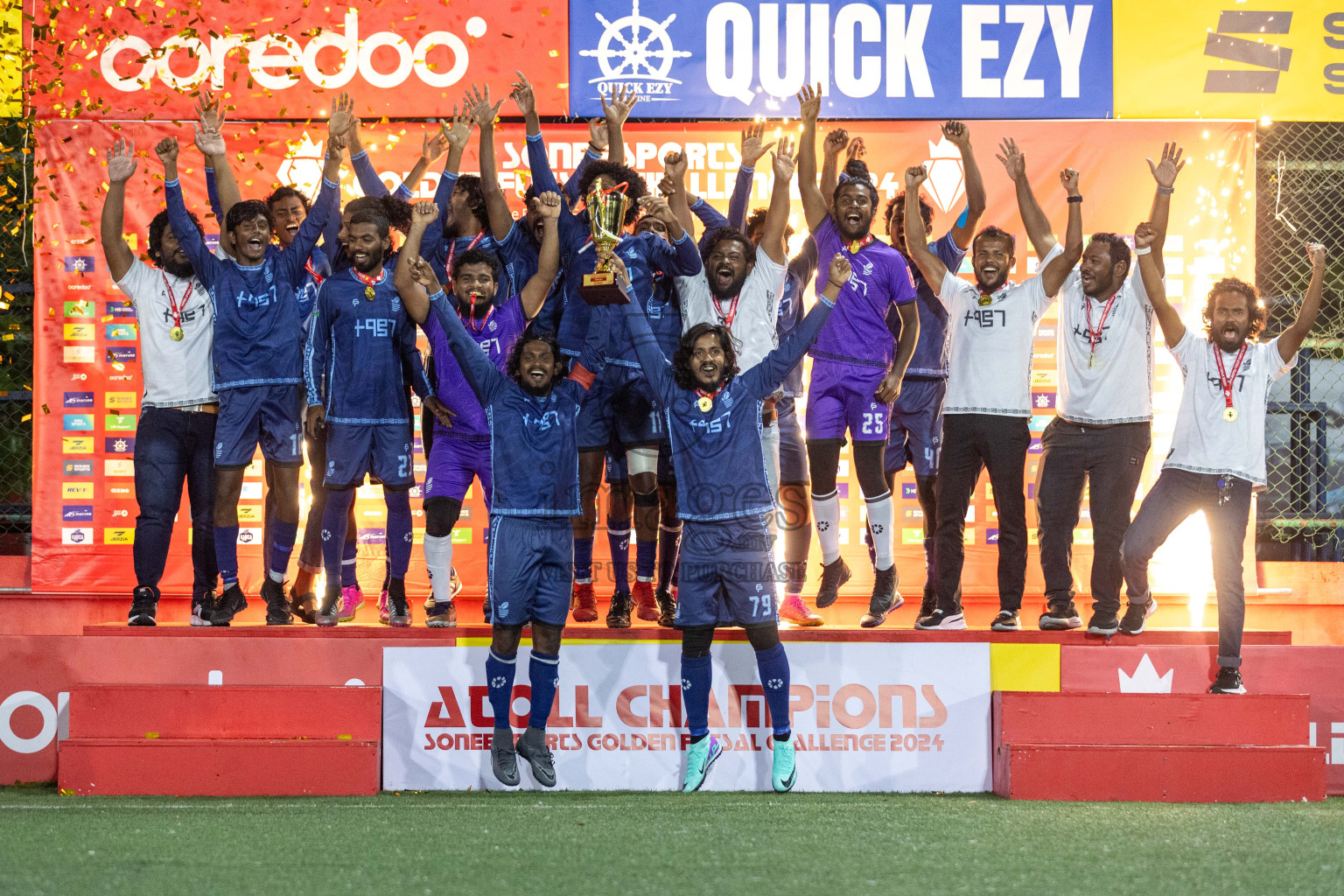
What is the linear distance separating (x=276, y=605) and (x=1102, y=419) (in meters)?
3.93

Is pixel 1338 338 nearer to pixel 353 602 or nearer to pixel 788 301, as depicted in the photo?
pixel 788 301

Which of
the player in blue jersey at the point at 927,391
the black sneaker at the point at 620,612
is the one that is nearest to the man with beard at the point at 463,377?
the black sneaker at the point at 620,612

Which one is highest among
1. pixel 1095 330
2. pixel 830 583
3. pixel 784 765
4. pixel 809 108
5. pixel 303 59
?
pixel 303 59

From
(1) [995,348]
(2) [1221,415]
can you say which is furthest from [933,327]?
(2) [1221,415]

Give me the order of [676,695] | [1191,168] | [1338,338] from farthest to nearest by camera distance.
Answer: [1338,338] < [1191,168] < [676,695]

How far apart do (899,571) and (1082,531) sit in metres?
1.14

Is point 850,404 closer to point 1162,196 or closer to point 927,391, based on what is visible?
point 927,391

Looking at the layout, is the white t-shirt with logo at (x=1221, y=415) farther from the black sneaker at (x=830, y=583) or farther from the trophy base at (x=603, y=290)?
the trophy base at (x=603, y=290)

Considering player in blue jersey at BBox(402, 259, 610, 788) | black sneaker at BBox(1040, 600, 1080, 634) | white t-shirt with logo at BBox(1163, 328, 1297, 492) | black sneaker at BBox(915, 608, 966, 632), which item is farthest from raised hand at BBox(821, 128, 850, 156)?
black sneaker at BBox(1040, 600, 1080, 634)

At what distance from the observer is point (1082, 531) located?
7.39m

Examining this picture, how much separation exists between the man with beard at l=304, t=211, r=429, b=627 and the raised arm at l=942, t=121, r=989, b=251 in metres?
2.74

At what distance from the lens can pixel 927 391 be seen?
20.3ft

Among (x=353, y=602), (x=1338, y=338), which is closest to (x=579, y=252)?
(x=353, y=602)

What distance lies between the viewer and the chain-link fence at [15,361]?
7.47 m
